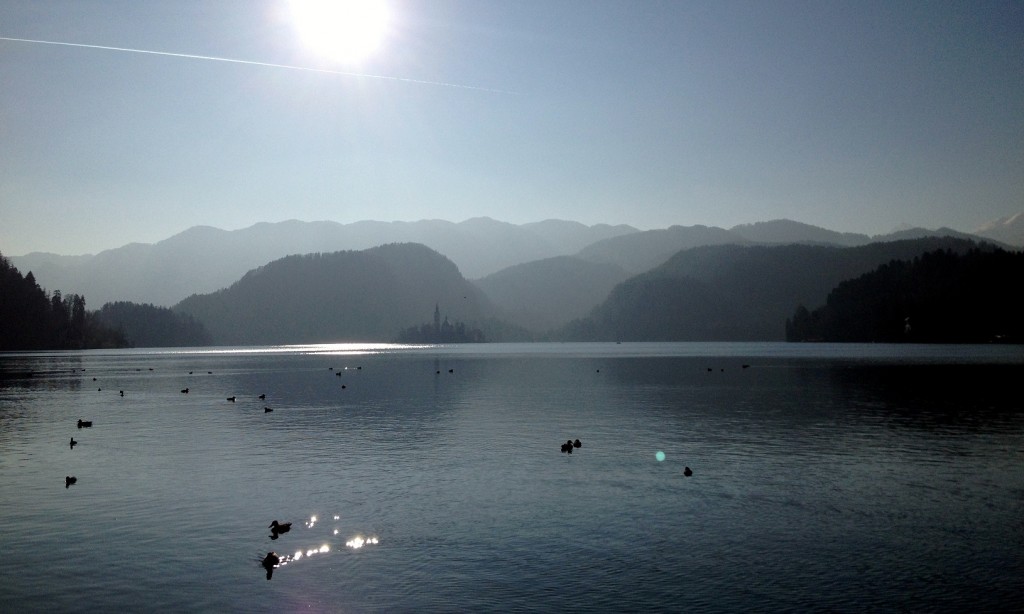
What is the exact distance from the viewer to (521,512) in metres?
27.3

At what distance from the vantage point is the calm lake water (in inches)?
742

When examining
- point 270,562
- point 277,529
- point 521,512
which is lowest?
point 521,512

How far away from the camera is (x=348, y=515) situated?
26.8m

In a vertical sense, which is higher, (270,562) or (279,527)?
(279,527)

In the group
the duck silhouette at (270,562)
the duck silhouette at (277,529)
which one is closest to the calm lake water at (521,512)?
the duck silhouette at (277,529)

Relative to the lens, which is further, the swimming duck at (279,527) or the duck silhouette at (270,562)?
the swimming duck at (279,527)

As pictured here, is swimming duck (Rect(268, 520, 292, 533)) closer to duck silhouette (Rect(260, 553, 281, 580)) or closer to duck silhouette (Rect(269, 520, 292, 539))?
duck silhouette (Rect(269, 520, 292, 539))

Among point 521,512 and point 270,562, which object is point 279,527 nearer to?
point 270,562

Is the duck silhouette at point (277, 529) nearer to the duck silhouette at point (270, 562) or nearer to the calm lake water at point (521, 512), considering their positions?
the calm lake water at point (521, 512)

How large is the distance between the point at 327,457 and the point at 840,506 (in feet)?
85.3

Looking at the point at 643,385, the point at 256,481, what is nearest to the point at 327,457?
the point at 256,481

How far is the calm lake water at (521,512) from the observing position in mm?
18859

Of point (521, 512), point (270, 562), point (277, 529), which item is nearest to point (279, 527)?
point (277, 529)

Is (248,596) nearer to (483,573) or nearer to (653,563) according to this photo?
(483,573)
